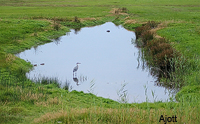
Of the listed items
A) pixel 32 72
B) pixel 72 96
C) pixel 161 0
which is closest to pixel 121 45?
pixel 32 72

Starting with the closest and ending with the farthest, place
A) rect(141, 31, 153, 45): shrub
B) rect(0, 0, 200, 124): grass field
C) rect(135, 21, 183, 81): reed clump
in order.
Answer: rect(0, 0, 200, 124): grass field < rect(135, 21, 183, 81): reed clump < rect(141, 31, 153, 45): shrub

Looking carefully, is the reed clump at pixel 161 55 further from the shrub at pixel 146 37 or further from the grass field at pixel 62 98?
the grass field at pixel 62 98

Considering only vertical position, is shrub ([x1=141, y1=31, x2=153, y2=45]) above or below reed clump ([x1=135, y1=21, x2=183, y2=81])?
above

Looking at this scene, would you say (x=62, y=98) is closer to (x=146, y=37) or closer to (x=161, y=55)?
(x=161, y=55)

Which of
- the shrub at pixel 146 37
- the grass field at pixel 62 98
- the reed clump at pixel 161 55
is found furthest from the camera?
the shrub at pixel 146 37

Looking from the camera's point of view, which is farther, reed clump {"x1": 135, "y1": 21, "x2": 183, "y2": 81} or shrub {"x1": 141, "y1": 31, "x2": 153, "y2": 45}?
shrub {"x1": 141, "y1": 31, "x2": 153, "y2": 45}

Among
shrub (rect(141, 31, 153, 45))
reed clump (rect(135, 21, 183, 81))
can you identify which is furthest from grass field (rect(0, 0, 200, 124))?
shrub (rect(141, 31, 153, 45))

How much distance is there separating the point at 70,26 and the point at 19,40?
15.5 metres

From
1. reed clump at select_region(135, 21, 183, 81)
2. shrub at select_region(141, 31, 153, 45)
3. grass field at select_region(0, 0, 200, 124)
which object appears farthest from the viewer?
shrub at select_region(141, 31, 153, 45)

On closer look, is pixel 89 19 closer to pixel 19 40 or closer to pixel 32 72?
pixel 19 40

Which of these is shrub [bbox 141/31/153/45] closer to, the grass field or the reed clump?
the reed clump

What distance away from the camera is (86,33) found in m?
35.9

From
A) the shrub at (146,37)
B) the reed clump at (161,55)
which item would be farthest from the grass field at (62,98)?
the shrub at (146,37)

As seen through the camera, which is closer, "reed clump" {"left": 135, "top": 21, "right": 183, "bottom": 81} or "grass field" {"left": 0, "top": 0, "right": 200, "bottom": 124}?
"grass field" {"left": 0, "top": 0, "right": 200, "bottom": 124}
